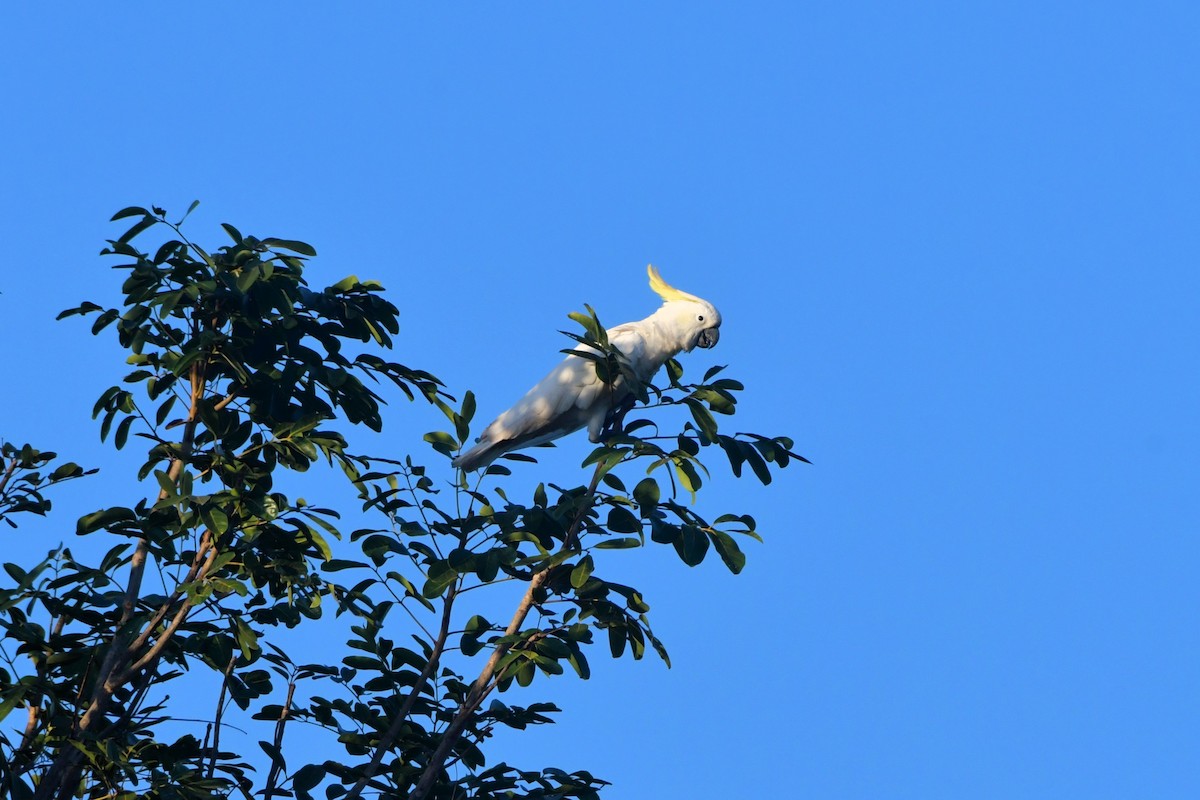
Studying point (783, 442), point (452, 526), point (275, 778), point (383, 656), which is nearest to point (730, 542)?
point (783, 442)

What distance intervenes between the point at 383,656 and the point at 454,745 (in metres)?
0.46

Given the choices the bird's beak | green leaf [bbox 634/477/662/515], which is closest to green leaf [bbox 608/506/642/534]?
green leaf [bbox 634/477/662/515]

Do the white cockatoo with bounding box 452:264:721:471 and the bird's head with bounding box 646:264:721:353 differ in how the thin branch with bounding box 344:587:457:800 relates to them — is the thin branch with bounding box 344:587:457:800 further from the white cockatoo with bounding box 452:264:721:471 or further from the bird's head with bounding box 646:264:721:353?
the bird's head with bounding box 646:264:721:353

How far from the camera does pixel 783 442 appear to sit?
500 centimetres

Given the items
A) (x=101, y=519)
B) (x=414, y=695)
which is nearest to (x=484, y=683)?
(x=414, y=695)

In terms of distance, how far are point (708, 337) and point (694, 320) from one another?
112 mm

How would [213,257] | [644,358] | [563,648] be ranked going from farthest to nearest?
[644,358] < [213,257] < [563,648]

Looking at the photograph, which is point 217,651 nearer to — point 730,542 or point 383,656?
point 383,656

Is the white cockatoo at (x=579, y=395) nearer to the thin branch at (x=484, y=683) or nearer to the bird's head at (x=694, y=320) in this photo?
the bird's head at (x=694, y=320)

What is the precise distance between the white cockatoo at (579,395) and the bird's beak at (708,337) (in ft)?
0.19

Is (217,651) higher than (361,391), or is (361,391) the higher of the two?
(361,391)

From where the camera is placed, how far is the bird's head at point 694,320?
634 centimetres

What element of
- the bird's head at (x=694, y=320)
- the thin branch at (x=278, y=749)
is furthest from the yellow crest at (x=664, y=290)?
the thin branch at (x=278, y=749)

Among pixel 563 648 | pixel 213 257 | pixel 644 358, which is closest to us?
pixel 563 648
